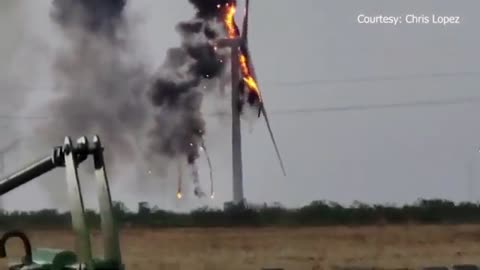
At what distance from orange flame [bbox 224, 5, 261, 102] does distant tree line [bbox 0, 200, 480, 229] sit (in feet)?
3.97

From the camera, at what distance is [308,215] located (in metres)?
10.0

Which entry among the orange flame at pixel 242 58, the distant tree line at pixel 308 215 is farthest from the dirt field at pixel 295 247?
the orange flame at pixel 242 58

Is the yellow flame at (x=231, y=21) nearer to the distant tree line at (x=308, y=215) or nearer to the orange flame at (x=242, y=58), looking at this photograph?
the orange flame at (x=242, y=58)

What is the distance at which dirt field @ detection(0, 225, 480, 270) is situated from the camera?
1011cm

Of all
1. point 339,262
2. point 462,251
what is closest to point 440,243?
point 462,251

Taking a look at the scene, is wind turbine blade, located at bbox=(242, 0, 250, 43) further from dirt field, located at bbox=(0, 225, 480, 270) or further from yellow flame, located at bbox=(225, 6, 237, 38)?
dirt field, located at bbox=(0, 225, 480, 270)

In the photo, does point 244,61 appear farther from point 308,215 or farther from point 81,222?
point 81,222

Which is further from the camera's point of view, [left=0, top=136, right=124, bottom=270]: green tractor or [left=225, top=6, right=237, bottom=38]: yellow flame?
[left=225, top=6, right=237, bottom=38]: yellow flame

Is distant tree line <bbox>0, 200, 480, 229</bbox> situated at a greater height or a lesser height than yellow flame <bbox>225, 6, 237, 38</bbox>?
lesser

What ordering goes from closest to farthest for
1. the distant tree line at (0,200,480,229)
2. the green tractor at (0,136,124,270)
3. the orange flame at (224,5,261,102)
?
1. the green tractor at (0,136,124,270)
2. the distant tree line at (0,200,480,229)
3. the orange flame at (224,5,261,102)

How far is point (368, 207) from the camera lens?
33.0ft

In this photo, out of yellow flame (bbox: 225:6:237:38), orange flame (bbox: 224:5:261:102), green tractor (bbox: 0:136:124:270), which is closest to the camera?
green tractor (bbox: 0:136:124:270)

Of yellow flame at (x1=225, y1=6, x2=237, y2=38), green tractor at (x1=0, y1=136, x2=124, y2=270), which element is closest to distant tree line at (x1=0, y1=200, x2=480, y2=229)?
yellow flame at (x1=225, y1=6, x2=237, y2=38)

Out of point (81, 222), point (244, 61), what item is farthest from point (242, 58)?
point (81, 222)
